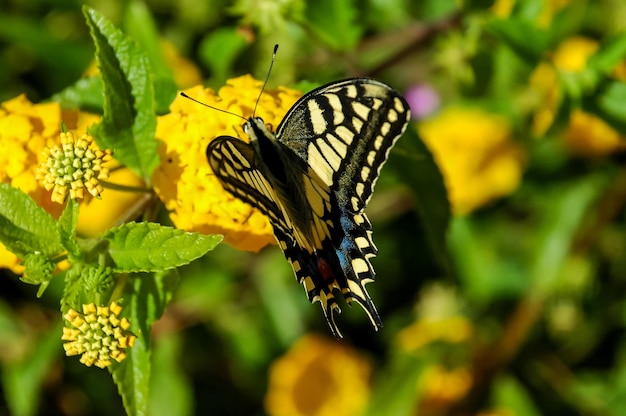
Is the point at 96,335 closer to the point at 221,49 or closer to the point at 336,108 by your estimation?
Answer: the point at 336,108

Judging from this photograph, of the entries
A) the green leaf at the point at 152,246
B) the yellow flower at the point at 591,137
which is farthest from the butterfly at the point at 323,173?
the yellow flower at the point at 591,137

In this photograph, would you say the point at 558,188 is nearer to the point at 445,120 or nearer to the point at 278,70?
the point at 445,120

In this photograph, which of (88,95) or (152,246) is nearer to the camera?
(152,246)

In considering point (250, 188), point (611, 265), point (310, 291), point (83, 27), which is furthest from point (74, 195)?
point (611, 265)

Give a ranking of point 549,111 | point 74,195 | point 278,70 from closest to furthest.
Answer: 1. point 74,195
2. point 278,70
3. point 549,111

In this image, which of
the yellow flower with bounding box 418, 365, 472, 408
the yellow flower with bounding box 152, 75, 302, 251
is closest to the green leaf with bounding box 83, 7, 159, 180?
the yellow flower with bounding box 152, 75, 302, 251

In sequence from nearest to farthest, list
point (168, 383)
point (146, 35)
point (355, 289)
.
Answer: point (355, 289) < point (146, 35) < point (168, 383)

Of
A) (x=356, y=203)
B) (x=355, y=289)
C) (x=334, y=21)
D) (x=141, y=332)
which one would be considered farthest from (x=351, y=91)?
(x=141, y=332)

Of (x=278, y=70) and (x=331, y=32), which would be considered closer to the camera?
(x=331, y=32)
